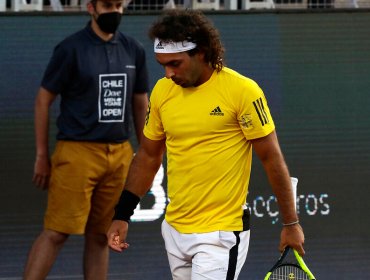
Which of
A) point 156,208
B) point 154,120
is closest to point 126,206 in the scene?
point 154,120

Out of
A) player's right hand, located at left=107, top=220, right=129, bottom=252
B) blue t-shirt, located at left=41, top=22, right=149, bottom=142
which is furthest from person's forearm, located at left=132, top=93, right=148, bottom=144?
player's right hand, located at left=107, top=220, right=129, bottom=252

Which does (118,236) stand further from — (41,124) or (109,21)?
(109,21)

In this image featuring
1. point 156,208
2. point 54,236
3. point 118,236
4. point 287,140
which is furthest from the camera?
point 287,140

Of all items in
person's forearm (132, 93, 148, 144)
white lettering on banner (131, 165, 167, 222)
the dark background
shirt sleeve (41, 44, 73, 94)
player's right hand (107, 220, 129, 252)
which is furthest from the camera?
white lettering on banner (131, 165, 167, 222)

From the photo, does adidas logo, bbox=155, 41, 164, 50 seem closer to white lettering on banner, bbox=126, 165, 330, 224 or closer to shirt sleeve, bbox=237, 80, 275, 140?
shirt sleeve, bbox=237, 80, 275, 140

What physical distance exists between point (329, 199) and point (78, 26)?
2.02 m

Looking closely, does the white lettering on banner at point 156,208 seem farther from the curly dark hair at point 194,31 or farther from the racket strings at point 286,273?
the curly dark hair at point 194,31

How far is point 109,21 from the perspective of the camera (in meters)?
6.74

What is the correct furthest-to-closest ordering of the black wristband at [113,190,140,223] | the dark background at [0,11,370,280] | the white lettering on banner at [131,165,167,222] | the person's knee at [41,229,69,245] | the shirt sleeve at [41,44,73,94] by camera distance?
the white lettering on banner at [131,165,167,222] < the dark background at [0,11,370,280] < the person's knee at [41,229,69,245] < the shirt sleeve at [41,44,73,94] < the black wristband at [113,190,140,223]

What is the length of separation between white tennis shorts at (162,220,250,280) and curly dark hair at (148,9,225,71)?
78 cm

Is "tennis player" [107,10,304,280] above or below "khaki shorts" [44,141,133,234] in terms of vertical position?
above

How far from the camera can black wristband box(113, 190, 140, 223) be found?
5.48 metres

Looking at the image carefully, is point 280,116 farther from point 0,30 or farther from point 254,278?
point 0,30

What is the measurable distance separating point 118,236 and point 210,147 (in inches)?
24.6
